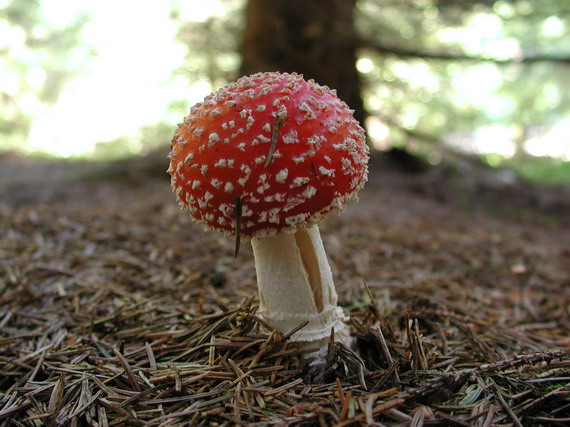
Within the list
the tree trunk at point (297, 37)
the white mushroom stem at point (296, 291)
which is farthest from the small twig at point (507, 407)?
the tree trunk at point (297, 37)

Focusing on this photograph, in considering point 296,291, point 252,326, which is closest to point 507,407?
point 296,291

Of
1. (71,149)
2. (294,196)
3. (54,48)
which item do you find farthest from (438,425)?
(71,149)

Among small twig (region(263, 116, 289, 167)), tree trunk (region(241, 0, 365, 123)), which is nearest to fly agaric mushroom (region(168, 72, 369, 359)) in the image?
small twig (region(263, 116, 289, 167))

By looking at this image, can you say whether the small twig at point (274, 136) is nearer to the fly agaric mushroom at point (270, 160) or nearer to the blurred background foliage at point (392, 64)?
the fly agaric mushroom at point (270, 160)

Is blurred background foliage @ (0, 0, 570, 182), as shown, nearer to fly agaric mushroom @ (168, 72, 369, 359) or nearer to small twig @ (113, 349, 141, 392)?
fly agaric mushroom @ (168, 72, 369, 359)

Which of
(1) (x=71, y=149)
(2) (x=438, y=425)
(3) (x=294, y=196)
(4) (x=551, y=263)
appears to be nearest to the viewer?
(2) (x=438, y=425)

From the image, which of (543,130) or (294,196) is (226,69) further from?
(543,130)
